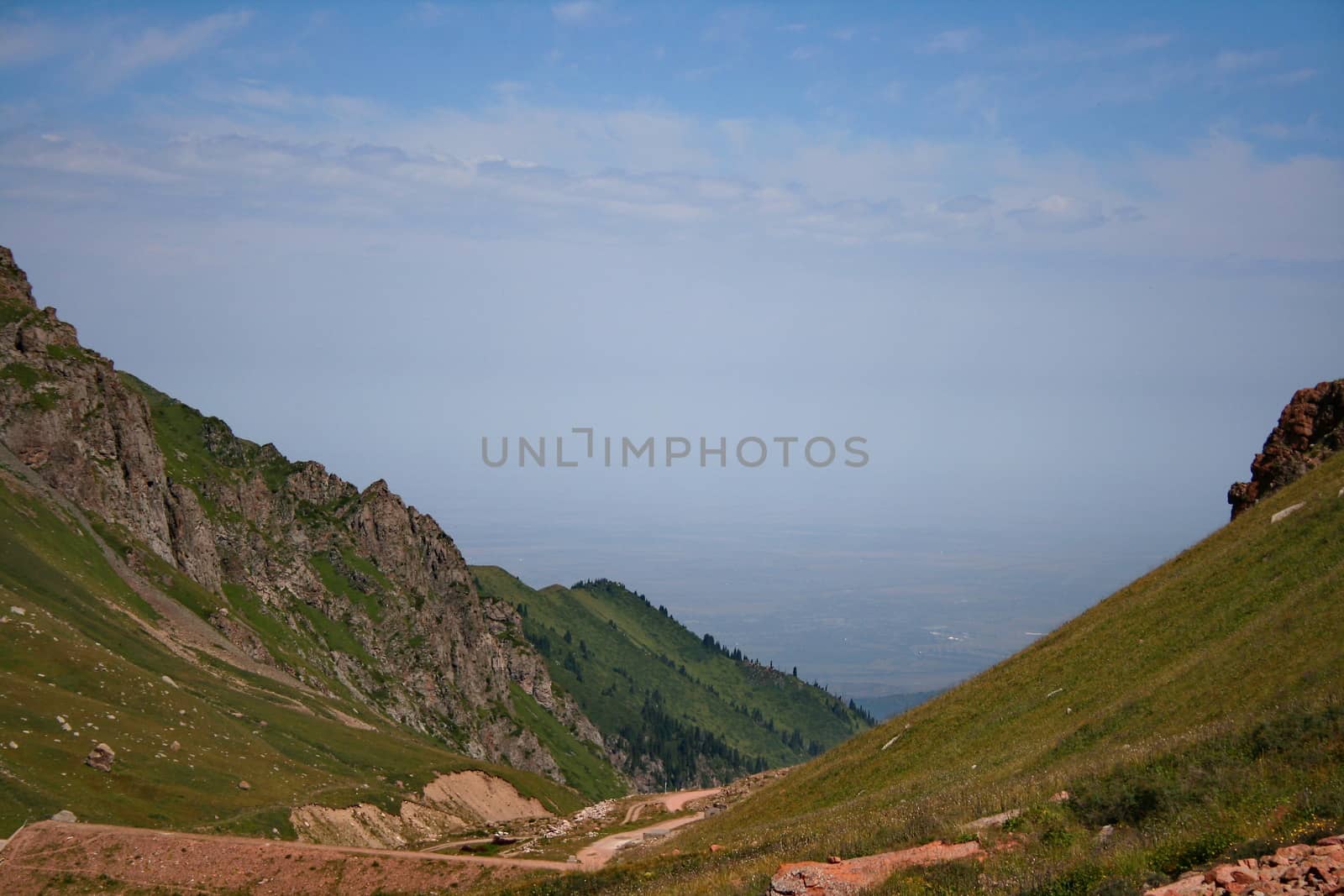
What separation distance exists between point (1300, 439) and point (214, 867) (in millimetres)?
64799

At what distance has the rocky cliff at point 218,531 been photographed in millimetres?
129375

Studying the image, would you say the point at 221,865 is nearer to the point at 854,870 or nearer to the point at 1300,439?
the point at 854,870

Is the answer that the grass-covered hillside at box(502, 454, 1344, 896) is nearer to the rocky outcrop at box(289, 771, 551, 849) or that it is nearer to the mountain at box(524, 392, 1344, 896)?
the mountain at box(524, 392, 1344, 896)

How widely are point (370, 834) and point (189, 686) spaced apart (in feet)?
111

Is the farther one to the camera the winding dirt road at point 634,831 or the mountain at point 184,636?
the mountain at point 184,636

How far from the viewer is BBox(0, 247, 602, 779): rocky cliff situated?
129 metres

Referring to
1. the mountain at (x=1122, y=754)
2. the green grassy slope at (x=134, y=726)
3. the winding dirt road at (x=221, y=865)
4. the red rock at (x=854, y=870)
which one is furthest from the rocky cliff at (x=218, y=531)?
the red rock at (x=854, y=870)

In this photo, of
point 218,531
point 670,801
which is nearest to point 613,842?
point 670,801

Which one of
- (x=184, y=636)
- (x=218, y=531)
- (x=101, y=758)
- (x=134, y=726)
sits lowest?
(x=101, y=758)

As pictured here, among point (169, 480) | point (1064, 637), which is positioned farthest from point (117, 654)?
point (1064, 637)

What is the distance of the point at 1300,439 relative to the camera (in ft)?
194

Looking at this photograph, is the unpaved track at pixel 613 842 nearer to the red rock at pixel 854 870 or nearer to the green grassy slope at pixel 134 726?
the green grassy slope at pixel 134 726

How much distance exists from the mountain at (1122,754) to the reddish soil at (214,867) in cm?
1201

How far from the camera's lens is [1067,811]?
79.3ft
